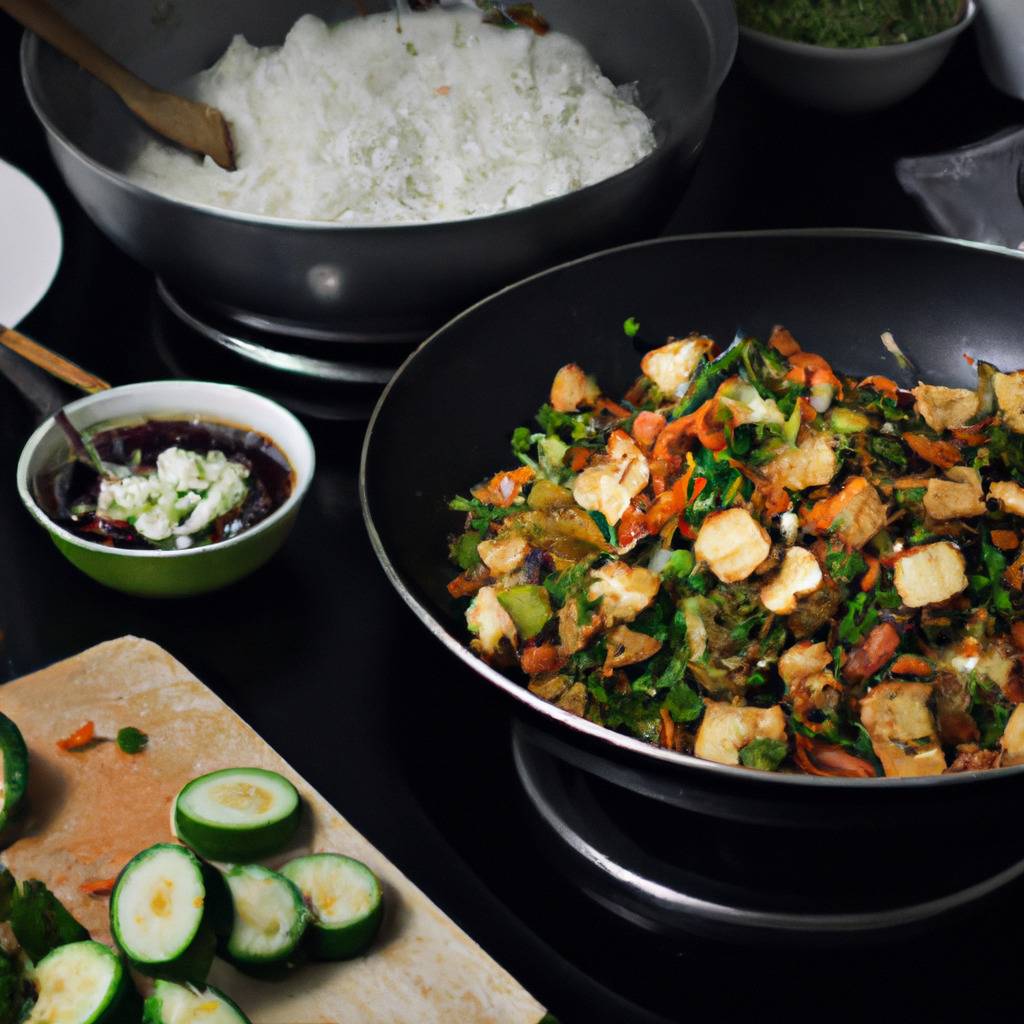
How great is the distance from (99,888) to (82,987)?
0.43 feet

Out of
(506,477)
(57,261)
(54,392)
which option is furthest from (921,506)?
(57,261)

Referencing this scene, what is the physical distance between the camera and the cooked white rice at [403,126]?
1.42 m

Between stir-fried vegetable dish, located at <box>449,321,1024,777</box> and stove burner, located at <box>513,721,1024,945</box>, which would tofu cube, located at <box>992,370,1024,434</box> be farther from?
stove burner, located at <box>513,721,1024,945</box>

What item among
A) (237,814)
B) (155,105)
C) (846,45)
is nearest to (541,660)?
(237,814)

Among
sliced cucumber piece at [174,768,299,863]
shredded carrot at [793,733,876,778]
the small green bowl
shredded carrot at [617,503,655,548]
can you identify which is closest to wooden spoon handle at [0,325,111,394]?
the small green bowl

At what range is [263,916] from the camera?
2.96 ft

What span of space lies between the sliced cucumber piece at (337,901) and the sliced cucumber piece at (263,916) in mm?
15

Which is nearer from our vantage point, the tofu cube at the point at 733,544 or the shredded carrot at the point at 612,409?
the tofu cube at the point at 733,544

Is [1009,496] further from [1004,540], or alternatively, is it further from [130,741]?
[130,741]

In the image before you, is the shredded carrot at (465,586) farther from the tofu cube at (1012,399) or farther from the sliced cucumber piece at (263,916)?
the tofu cube at (1012,399)

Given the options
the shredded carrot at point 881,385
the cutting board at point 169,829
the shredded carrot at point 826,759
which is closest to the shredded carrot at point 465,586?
the cutting board at point 169,829

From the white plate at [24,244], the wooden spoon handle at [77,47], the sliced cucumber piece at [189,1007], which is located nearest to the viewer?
the sliced cucumber piece at [189,1007]

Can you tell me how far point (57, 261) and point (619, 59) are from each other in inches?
32.2

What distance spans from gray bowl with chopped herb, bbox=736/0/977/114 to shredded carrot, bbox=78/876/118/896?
147 centimetres
